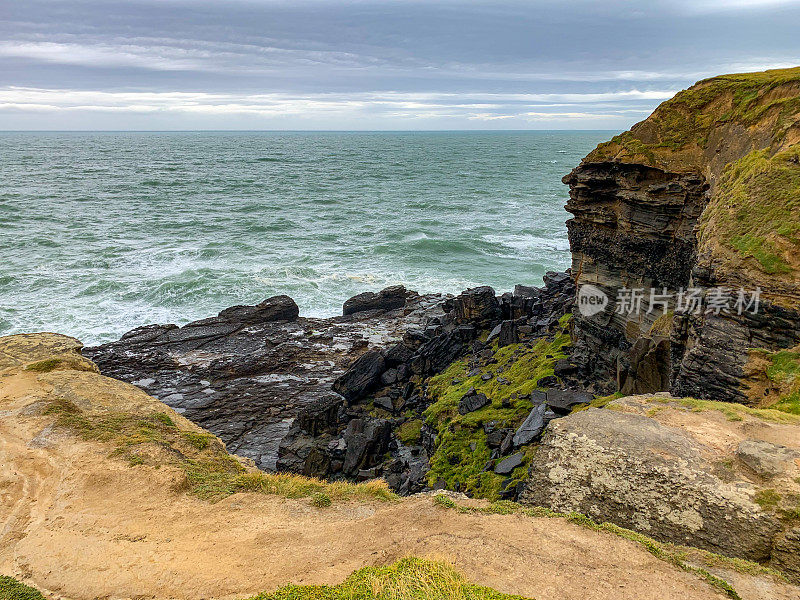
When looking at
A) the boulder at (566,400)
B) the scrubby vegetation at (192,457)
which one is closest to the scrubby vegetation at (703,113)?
the boulder at (566,400)

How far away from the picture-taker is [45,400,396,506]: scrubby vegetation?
12.3 meters

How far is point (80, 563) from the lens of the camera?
32.1 ft

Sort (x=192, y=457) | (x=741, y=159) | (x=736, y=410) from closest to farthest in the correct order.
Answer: (x=736, y=410) → (x=192, y=457) → (x=741, y=159)

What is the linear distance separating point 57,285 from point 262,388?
26831 mm

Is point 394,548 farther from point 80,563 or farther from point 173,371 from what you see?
point 173,371

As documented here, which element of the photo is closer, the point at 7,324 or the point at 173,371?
the point at 173,371

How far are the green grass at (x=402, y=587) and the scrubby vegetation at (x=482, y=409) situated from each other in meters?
9.17

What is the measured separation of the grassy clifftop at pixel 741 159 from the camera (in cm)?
1409

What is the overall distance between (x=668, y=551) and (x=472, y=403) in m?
14.1

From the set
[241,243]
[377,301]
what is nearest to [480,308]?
[377,301]

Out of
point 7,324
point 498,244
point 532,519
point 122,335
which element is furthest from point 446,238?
point 532,519

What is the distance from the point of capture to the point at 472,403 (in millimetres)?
23266

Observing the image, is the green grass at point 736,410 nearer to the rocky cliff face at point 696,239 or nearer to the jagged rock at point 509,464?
the rocky cliff face at point 696,239

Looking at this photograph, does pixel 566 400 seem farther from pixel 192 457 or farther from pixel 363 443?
pixel 192 457
